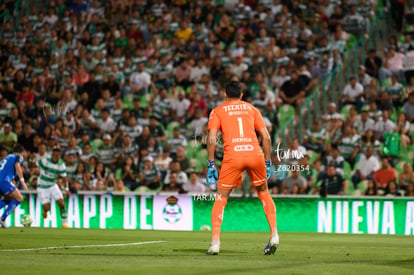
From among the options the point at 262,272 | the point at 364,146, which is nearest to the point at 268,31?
the point at 364,146

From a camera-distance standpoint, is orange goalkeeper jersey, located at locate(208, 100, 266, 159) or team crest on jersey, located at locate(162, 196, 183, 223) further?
team crest on jersey, located at locate(162, 196, 183, 223)

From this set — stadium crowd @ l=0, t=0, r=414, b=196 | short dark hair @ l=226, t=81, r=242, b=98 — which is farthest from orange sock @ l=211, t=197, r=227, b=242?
stadium crowd @ l=0, t=0, r=414, b=196

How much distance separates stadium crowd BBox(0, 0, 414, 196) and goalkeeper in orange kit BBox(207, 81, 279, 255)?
1017 centimetres

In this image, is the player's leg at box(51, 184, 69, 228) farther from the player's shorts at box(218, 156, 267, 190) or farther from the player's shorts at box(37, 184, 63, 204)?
the player's shorts at box(218, 156, 267, 190)

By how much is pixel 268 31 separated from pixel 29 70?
805 cm

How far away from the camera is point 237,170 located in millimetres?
12008

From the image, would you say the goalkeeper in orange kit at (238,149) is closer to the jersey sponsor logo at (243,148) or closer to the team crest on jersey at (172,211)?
the jersey sponsor logo at (243,148)

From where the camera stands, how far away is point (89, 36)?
29984mm

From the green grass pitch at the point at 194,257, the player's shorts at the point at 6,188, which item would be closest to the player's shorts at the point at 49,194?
the player's shorts at the point at 6,188

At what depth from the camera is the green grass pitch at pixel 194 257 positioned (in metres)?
9.69

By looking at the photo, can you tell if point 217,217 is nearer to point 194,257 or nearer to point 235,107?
point 194,257

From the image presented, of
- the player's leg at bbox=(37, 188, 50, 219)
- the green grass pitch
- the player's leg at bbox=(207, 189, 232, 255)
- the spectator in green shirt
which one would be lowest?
the green grass pitch

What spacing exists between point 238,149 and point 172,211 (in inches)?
443

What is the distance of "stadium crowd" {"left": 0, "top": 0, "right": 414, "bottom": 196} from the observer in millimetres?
23156
